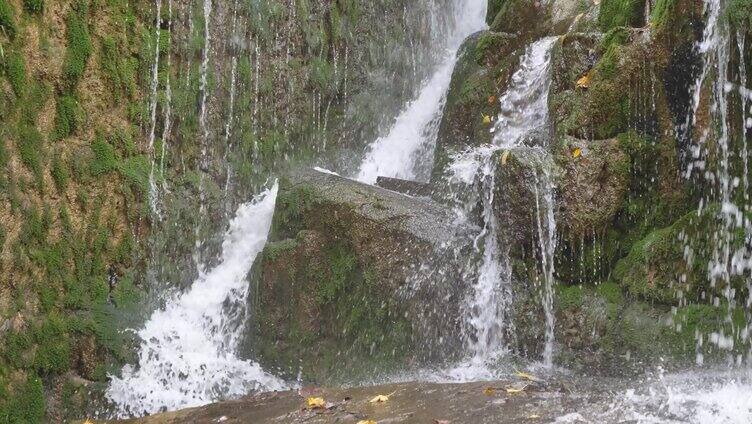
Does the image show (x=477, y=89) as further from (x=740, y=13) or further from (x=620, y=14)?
(x=740, y=13)

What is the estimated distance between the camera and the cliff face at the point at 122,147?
19.3ft

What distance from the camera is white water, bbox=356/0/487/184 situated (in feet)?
34.4

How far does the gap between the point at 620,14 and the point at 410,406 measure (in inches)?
207

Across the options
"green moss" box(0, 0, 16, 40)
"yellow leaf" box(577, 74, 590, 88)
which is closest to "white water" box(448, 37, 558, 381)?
"yellow leaf" box(577, 74, 590, 88)

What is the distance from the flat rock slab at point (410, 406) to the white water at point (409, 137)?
5.03 m

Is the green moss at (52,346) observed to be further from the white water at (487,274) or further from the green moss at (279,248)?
the white water at (487,274)

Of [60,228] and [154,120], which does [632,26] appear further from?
[60,228]

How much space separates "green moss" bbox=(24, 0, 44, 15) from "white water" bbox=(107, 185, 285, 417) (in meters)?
3.03

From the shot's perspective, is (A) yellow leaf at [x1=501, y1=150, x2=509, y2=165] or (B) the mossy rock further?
(A) yellow leaf at [x1=501, y1=150, x2=509, y2=165]

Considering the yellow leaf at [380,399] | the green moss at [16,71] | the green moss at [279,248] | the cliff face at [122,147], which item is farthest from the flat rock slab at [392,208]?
the green moss at [16,71]

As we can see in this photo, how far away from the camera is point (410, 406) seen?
490cm

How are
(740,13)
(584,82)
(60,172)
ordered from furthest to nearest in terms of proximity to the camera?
(584,82), (60,172), (740,13)

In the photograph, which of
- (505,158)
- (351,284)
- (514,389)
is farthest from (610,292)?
(351,284)

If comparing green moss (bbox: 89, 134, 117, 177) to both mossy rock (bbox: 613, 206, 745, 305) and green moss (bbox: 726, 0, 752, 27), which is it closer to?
mossy rock (bbox: 613, 206, 745, 305)
